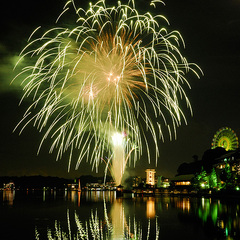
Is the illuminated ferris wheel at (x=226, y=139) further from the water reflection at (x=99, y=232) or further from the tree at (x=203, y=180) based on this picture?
the water reflection at (x=99, y=232)

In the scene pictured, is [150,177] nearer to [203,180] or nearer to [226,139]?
[226,139]

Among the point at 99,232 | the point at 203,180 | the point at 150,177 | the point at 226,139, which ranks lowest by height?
the point at 150,177

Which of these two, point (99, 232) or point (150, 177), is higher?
point (99, 232)

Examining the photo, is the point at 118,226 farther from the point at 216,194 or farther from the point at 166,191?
the point at 166,191

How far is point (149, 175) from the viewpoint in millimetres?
191000

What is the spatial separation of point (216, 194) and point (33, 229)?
4645 cm

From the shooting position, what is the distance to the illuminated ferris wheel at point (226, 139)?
4006 inches

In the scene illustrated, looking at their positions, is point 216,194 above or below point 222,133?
below

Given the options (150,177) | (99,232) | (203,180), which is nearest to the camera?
(99,232)

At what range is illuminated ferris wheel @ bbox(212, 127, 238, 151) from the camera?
334ft

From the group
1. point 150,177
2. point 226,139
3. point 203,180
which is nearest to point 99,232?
point 203,180

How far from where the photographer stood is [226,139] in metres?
105

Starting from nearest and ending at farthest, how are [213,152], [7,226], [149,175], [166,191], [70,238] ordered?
[70,238]
[7,226]
[166,191]
[213,152]
[149,175]

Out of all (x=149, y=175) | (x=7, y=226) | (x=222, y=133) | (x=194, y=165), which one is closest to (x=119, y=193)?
(x=222, y=133)
